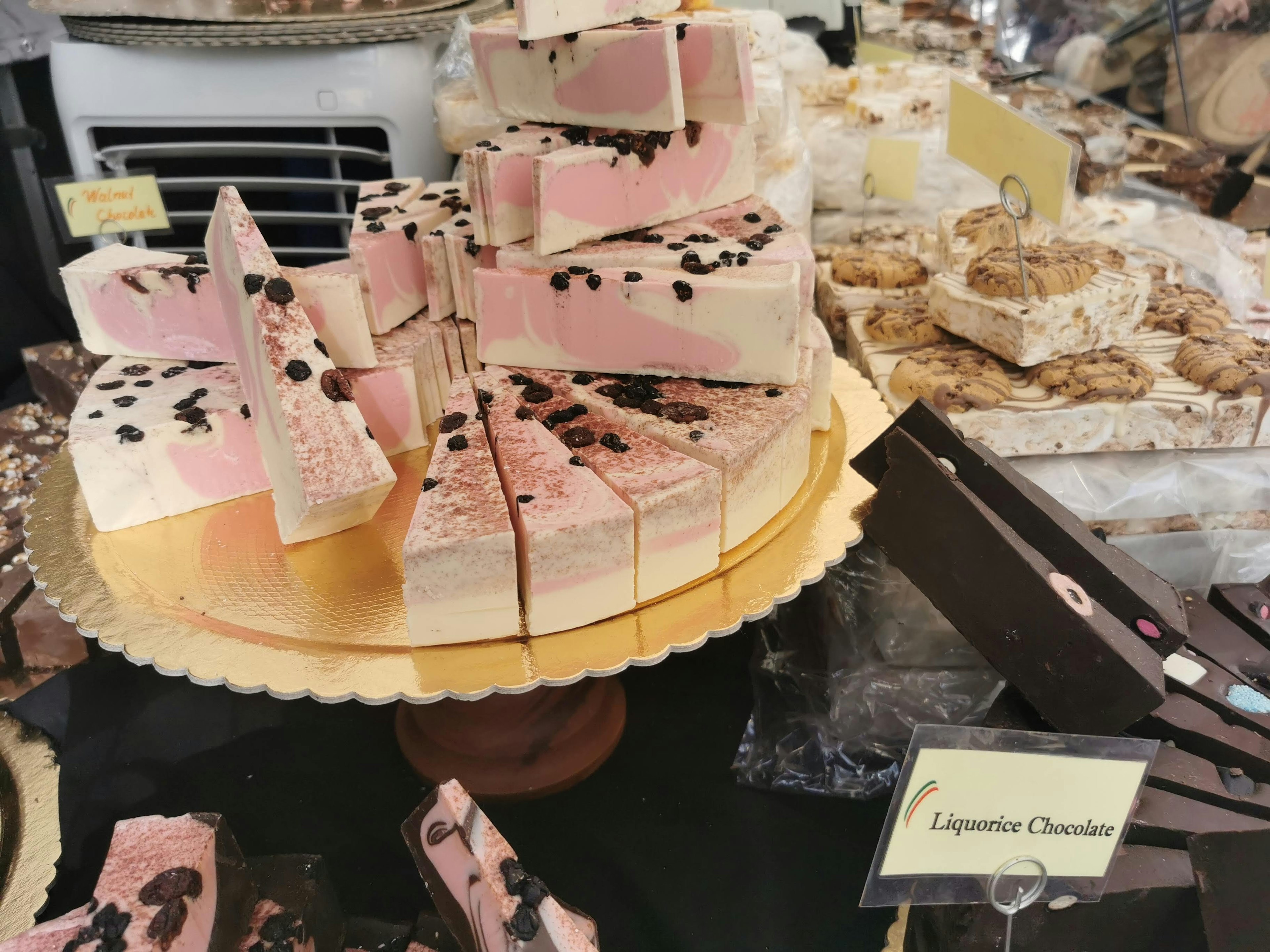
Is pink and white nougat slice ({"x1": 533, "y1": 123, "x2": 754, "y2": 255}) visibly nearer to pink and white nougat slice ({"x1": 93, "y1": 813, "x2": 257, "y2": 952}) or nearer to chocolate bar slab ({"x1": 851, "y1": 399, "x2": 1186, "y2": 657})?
chocolate bar slab ({"x1": 851, "y1": 399, "x2": 1186, "y2": 657})

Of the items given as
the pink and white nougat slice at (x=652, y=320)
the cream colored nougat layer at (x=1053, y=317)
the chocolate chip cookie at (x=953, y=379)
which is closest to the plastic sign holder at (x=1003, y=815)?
the pink and white nougat slice at (x=652, y=320)

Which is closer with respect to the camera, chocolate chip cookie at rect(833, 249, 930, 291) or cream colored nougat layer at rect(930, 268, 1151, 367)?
cream colored nougat layer at rect(930, 268, 1151, 367)

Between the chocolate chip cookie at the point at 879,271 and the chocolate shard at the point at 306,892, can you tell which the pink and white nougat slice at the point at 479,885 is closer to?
the chocolate shard at the point at 306,892

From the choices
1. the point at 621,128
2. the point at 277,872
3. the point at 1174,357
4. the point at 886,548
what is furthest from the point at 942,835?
the point at 1174,357

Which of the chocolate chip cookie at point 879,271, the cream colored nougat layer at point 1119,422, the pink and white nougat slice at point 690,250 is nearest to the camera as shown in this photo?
the pink and white nougat slice at point 690,250

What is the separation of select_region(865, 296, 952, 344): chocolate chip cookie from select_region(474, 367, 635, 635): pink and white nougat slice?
1.05m

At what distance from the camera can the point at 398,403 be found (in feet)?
5.65

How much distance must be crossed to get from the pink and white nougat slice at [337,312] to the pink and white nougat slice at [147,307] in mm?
250

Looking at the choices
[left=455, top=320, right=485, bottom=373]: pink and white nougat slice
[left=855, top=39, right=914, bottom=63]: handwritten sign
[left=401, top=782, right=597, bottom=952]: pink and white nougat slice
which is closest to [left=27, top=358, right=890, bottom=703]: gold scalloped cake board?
[left=401, top=782, right=597, bottom=952]: pink and white nougat slice

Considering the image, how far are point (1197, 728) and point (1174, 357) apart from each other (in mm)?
985

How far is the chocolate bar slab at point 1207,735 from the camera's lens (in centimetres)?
132

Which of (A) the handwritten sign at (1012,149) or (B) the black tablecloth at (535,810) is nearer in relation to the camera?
(B) the black tablecloth at (535,810)

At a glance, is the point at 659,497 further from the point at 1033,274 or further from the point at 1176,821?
the point at 1033,274

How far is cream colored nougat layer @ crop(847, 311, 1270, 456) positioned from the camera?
1.81 metres
